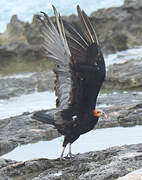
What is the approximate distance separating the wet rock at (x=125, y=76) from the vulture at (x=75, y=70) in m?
6.10

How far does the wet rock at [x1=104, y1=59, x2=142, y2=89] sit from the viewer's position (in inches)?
515

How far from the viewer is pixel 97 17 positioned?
20.3 m

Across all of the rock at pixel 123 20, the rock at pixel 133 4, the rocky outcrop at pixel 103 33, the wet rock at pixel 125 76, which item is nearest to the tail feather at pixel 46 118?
the wet rock at pixel 125 76

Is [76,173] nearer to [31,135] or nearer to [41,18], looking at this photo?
[41,18]

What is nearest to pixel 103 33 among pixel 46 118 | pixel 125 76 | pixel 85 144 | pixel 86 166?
pixel 125 76

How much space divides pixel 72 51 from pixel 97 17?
14.1 meters

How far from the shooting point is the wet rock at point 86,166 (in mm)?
5859

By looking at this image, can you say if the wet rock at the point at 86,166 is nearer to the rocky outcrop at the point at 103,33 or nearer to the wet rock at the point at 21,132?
the wet rock at the point at 21,132

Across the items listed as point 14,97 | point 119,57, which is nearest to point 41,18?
point 14,97

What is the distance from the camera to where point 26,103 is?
12.8 m

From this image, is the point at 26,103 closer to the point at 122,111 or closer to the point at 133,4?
the point at 122,111

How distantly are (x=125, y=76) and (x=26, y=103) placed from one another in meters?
2.86

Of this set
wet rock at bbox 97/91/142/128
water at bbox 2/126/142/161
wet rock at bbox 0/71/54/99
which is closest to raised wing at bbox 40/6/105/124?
water at bbox 2/126/142/161

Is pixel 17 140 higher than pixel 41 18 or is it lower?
lower
